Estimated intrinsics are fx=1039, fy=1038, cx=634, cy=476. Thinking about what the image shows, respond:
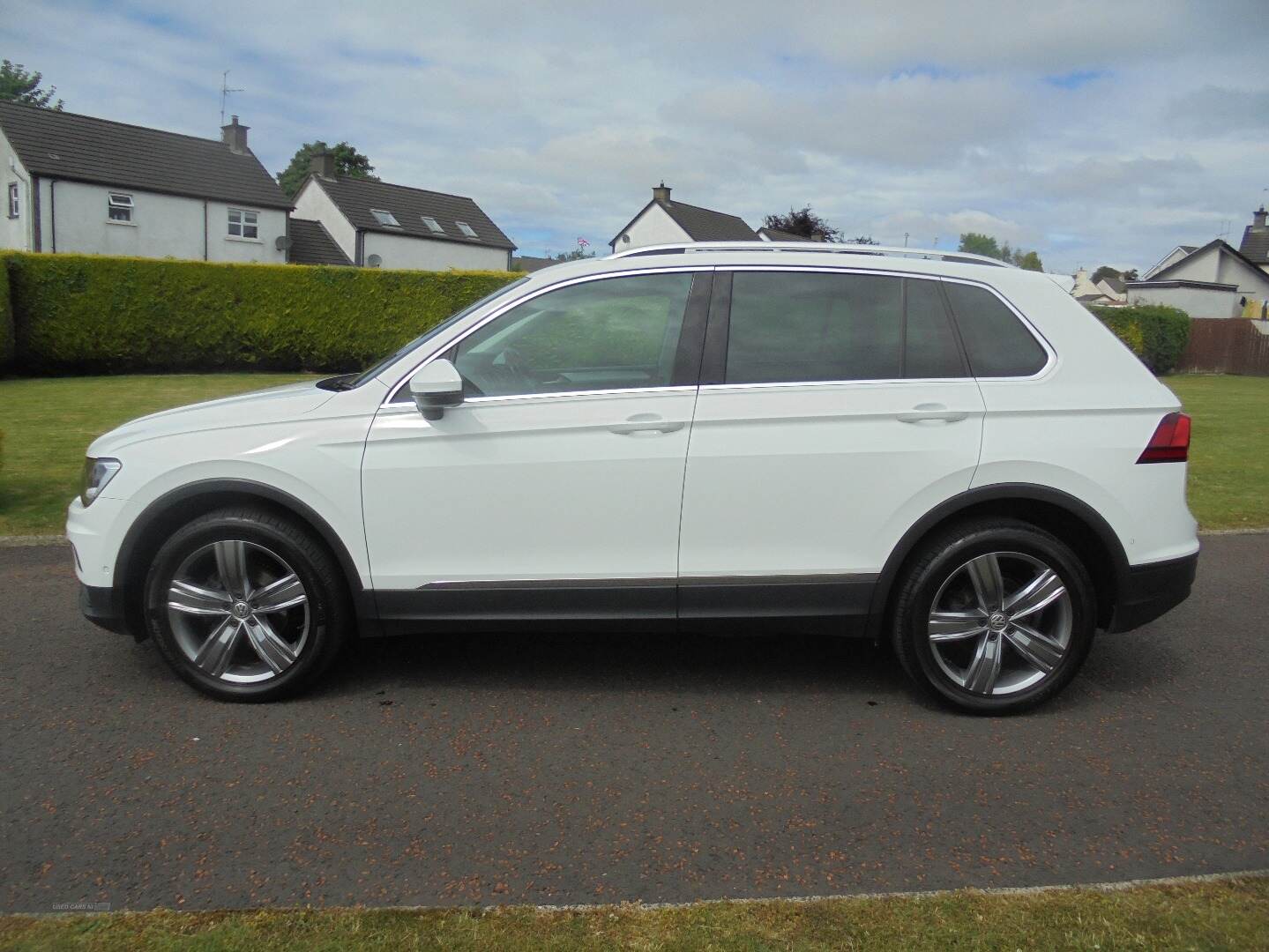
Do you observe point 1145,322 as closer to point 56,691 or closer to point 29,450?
point 29,450

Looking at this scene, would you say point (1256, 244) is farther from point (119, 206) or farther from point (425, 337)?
point (425, 337)

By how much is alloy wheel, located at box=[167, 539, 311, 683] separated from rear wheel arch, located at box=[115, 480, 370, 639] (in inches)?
7.0

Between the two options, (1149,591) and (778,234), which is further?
(778,234)

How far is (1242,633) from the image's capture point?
5.62 m

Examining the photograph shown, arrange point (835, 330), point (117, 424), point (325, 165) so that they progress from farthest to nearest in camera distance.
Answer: point (325, 165)
point (117, 424)
point (835, 330)

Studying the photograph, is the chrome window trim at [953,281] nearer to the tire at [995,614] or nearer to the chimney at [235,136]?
the tire at [995,614]

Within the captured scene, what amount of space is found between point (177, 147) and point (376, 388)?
131 feet

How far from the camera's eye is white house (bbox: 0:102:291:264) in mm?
33781

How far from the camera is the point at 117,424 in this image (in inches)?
522

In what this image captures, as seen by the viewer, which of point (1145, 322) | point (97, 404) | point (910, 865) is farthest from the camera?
point (1145, 322)

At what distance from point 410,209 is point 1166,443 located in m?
49.6

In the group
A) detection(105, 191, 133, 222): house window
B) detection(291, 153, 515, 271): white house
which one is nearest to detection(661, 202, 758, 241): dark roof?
detection(291, 153, 515, 271): white house

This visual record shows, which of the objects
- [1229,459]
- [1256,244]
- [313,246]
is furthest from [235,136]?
[1256,244]

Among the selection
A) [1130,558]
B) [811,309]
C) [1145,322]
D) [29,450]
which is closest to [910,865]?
[1130,558]
